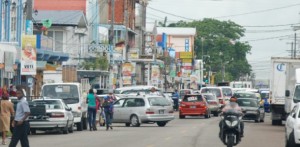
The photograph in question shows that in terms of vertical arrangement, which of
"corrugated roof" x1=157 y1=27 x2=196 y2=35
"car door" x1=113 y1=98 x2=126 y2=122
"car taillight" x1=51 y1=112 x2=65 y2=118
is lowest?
"car door" x1=113 y1=98 x2=126 y2=122

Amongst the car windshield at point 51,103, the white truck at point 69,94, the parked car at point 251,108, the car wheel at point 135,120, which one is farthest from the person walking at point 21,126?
the parked car at point 251,108

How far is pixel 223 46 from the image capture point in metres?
168

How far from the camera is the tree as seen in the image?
168 metres

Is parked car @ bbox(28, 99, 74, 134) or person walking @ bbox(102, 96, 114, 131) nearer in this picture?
parked car @ bbox(28, 99, 74, 134)

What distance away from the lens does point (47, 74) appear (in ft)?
193

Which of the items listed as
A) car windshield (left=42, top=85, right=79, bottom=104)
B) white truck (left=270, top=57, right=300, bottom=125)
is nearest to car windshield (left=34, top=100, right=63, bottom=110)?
car windshield (left=42, top=85, right=79, bottom=104)

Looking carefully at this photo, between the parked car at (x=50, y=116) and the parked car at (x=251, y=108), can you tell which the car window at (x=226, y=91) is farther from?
the parked car at (x=50, y=116)

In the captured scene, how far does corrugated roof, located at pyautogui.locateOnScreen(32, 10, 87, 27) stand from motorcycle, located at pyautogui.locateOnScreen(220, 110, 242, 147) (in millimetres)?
43326

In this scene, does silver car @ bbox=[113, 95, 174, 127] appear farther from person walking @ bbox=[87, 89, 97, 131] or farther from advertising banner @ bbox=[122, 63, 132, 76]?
advertising banner @ bbox=[122, 63, 132, 76]

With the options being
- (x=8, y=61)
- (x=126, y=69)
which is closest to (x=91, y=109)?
(x=8, y=61)

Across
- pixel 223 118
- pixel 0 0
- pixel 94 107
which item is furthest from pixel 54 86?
pixel 223 118

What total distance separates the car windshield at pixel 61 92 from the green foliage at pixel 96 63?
29.6 metres

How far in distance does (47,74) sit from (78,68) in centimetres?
1339

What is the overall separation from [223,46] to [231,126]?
142072 millimetres
